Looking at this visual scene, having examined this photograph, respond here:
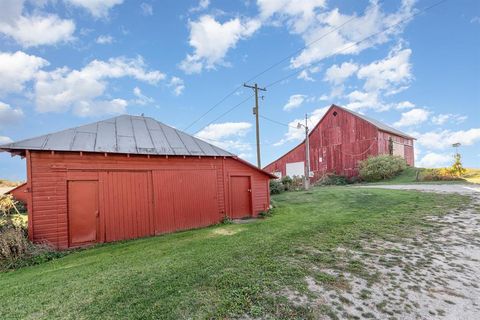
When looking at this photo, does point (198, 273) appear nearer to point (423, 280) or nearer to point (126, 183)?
point (423, 280)

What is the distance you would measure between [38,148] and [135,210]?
11.9 ft

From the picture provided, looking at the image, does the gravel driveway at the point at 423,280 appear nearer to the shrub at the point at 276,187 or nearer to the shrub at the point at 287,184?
the shrub at the point at 276,187

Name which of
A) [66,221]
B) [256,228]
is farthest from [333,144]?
[66,221]

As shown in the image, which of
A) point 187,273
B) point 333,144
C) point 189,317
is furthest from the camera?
point 333,144

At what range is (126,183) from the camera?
9.30 m

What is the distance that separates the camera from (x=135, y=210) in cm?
938

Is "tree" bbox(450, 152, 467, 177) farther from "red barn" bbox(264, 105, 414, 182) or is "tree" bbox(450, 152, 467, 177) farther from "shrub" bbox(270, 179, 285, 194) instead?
"shrub" bbox(270, 179, 285, 194)

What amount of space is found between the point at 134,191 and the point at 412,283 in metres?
8.73

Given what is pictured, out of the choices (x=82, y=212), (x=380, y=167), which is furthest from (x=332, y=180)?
(x=82, y=212)

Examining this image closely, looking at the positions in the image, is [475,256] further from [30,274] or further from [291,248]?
[30,274]

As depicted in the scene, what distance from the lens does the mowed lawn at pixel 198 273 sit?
3.93 metres

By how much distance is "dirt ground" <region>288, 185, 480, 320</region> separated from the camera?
4129mm

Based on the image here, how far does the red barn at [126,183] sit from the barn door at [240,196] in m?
0.05

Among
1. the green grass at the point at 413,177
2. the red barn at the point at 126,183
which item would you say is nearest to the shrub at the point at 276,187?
the red barn at the point at 126,183
